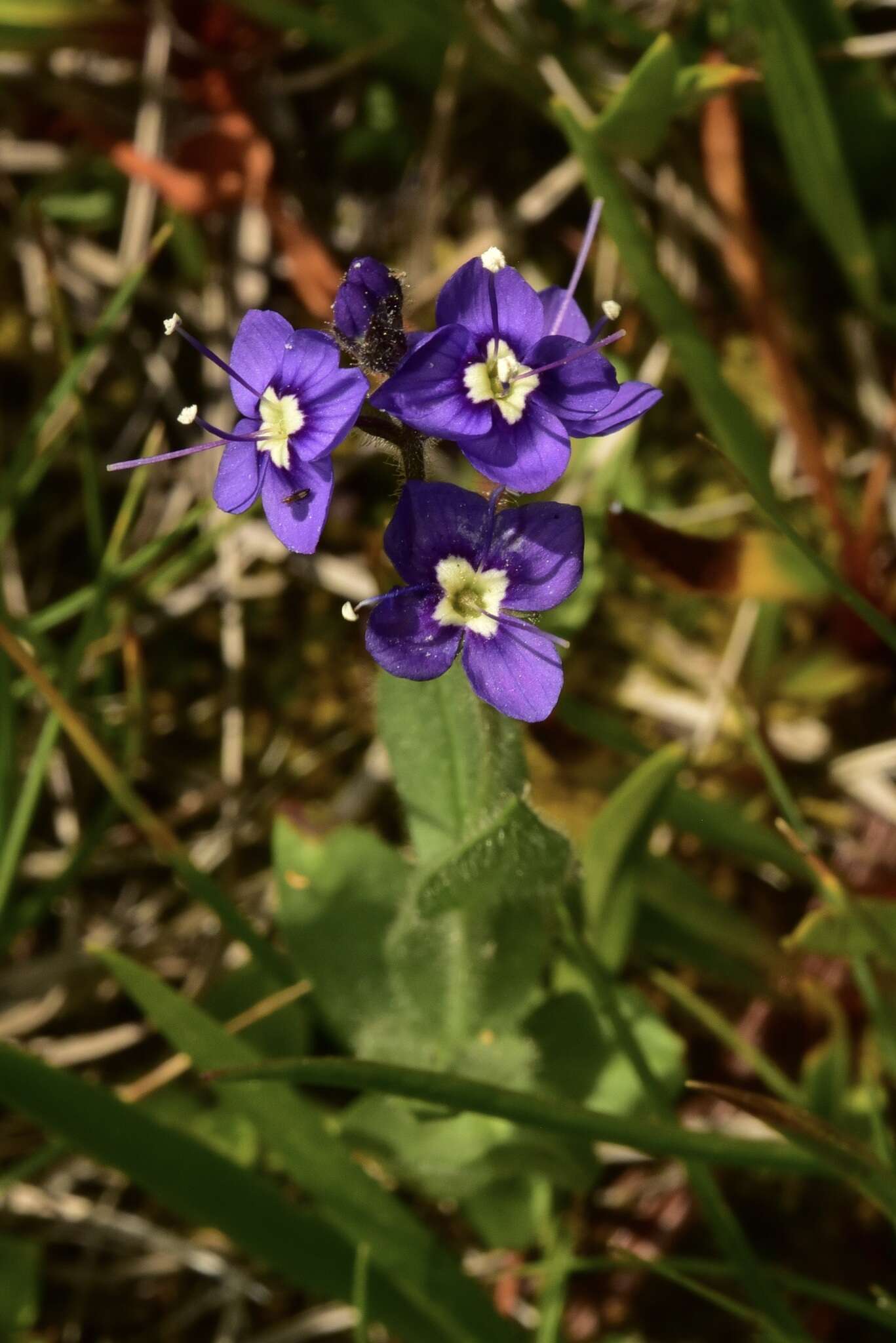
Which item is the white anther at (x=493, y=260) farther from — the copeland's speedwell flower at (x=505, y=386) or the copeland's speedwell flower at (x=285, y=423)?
the copeland's speedwell flower at (x=285, y=423)

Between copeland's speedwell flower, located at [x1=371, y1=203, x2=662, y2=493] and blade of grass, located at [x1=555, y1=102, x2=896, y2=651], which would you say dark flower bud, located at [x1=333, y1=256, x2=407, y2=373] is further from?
blade of grass, located at [x1=555, y1=102, x2=896, y2=651]

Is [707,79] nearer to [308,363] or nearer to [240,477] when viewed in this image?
[308,363]

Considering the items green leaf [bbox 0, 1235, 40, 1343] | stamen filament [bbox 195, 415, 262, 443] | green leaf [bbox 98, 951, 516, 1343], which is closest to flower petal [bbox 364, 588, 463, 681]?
stamen filament [bbox 195, 415, 262, 443]

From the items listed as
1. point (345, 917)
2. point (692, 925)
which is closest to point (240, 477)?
point (345, 917)

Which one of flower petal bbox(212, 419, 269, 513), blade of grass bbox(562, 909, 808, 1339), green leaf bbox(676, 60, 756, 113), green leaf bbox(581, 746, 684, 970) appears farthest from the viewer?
green leaf bbox(676, 60, 756, 113)

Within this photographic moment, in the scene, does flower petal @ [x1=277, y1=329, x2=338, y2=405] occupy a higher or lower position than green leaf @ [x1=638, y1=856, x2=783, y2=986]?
higher

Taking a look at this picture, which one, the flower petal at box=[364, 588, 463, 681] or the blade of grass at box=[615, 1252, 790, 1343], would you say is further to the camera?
the blade of grass at box=[615, 1252, 790, 1343]

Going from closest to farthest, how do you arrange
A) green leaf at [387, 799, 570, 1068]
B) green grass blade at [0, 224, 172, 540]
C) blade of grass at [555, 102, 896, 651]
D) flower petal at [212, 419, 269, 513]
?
flower petal at [212, 419, 269, 513] → green leaf at [387, 799, 570, 1068] → blade of grass at [555, 102, 896, 651] → green grass blade at [0, 224, 172, 540]

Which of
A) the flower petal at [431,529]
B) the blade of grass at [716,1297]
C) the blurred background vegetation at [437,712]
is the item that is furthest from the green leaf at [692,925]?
the flower petal at [431,529]
